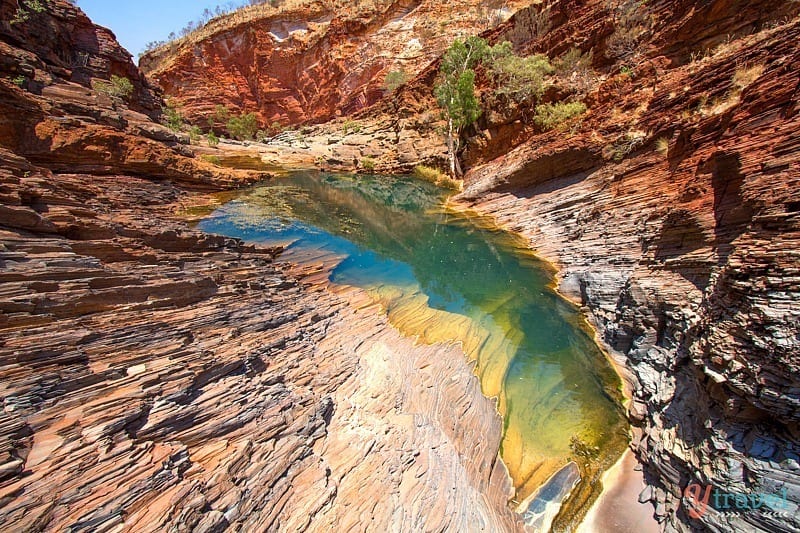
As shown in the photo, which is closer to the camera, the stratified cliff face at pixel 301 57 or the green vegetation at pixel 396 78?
the green vegetation at pixel 396 78

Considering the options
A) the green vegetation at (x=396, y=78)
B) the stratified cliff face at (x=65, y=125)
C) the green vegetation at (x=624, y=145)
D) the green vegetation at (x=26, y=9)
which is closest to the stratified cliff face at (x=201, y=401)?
the stratified cliff face at (x=65, y=125)

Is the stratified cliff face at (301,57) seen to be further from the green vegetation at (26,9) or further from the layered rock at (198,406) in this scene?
the layered rock at (198,406)

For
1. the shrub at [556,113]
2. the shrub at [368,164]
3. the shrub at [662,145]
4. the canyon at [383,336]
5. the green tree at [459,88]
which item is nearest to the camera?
the canyon at [383,336]

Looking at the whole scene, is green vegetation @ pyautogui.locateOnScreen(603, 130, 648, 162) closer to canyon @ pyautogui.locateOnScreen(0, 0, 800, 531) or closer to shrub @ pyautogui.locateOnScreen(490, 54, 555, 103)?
canyon @ pyautogui.locateOnScreen(0, 0, 800, 531)

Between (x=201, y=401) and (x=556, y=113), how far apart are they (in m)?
24.2

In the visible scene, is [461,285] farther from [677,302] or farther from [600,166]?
[600,166]

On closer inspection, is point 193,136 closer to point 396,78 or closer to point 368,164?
point 368,164

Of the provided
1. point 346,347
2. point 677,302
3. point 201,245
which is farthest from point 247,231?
point 677,302

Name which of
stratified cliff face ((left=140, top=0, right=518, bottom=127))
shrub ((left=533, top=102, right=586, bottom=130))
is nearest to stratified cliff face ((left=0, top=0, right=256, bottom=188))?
shrub ((left=533, top=102, right=586, bottom=130))

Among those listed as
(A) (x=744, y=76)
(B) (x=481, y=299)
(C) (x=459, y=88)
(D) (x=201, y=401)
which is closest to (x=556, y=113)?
(C) (x=459, y=88)

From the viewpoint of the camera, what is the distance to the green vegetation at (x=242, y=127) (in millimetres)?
52603

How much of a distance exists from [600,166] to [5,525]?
19733mm
